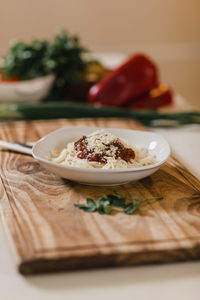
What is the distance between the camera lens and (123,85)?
6.93 feet

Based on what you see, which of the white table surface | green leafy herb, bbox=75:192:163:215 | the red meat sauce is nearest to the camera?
the white table surface

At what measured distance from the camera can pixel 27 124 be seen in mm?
1671

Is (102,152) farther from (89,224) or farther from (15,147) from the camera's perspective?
(15,147)

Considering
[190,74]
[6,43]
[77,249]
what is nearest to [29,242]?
[77,249]

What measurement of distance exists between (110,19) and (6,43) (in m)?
1.12

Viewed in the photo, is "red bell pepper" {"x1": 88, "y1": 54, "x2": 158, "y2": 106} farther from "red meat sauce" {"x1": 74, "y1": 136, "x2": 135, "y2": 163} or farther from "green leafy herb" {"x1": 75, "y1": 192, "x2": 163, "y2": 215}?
"green leafy herb" {"x1": 75, "y1": 192, "x2": 163, "y2": 215}

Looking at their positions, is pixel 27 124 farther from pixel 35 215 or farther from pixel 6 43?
pixel 6 43

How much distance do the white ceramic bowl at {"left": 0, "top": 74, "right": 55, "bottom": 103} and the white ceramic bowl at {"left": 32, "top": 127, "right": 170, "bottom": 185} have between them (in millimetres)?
788

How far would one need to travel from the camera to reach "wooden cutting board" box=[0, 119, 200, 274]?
0.76 metres

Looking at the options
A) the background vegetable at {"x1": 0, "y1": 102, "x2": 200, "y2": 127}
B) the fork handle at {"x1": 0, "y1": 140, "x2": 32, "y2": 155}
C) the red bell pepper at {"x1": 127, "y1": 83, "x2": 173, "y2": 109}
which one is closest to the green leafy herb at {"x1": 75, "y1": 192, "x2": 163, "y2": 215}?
the fork handle at {"x1": 0, "y1": 140, "x2": 32, "y2": 155}

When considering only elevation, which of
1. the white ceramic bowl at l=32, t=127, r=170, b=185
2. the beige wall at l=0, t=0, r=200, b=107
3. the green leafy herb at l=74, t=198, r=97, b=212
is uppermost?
the white ceramic bowl at l=32, t=127, r=170, b=185

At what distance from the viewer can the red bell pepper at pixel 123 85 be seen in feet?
6.89

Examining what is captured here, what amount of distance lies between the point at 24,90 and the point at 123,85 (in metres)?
0.48

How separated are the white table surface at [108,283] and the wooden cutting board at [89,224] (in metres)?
0.02
